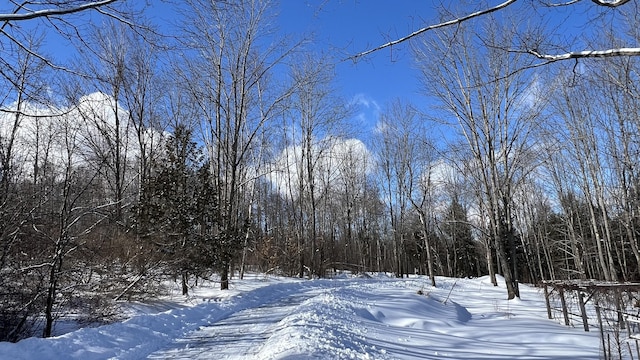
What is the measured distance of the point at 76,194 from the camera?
6637mm

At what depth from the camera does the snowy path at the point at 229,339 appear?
5.29 m

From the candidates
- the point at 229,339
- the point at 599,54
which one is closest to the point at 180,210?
the point at 229,339

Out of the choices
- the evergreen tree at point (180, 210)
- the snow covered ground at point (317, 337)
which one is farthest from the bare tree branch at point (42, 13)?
the evergreen tree at point (180, 210)

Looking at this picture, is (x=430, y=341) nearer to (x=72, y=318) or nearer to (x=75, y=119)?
(x=72, y=318)

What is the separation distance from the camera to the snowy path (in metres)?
5.29

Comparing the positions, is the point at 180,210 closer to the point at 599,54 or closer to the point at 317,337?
the point at 317,337

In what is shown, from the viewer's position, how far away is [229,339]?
20.2 ft

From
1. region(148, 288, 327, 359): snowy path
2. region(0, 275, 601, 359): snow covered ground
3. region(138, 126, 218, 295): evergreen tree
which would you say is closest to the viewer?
region(0, 275, 601, 359): snow covered ground

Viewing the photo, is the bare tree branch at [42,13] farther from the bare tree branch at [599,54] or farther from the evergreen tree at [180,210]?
the evergreen tree at [180,210]

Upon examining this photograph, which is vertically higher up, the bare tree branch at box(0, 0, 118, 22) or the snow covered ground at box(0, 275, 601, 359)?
the bare tree branch at box(0, 0, 118, 22)

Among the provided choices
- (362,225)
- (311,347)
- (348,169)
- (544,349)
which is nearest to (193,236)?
(311,347)

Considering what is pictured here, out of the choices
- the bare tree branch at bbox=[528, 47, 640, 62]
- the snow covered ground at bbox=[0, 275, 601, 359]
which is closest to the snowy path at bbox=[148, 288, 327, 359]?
the snow covered ground at bbox=[0, 275, 601, 359]

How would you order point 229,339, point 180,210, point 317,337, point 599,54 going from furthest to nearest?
1. point 180,210
2. point 229,339
3. point 317,337
4. point 599,54

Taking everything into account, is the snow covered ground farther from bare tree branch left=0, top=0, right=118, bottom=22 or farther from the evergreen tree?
bare tree branch left=0, top=0, right=118, bottom=22
